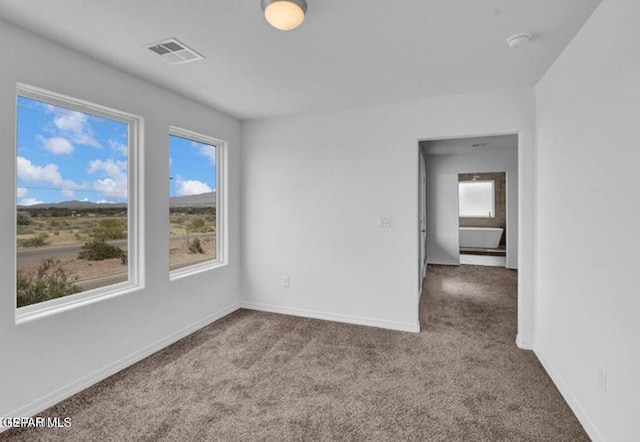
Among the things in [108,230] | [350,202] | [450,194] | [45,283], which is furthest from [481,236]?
[45,283]

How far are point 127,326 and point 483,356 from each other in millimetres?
3072

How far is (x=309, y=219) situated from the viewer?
368 cm

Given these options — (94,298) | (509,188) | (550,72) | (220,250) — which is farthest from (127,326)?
(509,188)

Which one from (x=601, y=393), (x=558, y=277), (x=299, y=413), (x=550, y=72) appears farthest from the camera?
(x=550, y=72)

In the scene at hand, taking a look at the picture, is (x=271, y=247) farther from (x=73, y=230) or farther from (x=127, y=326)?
(x=73, y=230)

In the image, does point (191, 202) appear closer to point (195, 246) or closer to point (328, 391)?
point (195, 246)

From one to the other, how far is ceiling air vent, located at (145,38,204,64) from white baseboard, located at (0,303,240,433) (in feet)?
7.91

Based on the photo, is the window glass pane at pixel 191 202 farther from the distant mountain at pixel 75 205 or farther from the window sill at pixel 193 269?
the distant mountain at pixel 75 205

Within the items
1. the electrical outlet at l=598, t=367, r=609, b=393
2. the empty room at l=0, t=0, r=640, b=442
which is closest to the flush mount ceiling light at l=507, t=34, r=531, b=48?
the empty room at l=0, t=0, r=640, b=442

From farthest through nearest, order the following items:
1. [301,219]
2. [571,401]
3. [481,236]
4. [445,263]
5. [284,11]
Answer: [481,236] → [445,263] → [301,219] → [571,401] → [284,11]

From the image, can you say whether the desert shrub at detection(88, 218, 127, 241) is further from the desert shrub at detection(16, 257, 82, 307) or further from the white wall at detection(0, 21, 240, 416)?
the desert shrub at detection(16, 257, 82, 307)

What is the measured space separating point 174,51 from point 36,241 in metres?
1.64

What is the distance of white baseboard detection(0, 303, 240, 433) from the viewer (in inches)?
77.2

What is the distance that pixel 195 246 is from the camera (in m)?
3.50
